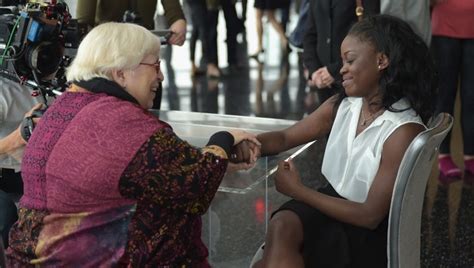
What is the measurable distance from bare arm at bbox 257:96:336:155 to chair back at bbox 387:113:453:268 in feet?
1.58

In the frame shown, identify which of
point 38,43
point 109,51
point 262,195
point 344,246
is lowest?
point 262,195

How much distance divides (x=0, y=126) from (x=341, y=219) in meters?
1.30

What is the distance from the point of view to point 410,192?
198 cm

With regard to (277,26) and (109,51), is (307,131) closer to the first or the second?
(109,51)

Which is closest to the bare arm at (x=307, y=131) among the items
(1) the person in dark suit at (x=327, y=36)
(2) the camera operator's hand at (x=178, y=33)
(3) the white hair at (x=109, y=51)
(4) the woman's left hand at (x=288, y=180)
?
(4) the woman's left hand at (x=288, y=180)

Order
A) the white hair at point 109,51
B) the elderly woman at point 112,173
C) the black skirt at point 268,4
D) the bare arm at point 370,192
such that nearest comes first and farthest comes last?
the elderly woman at point 112,173, the white hair at point 109,51, the bare arm at point 370,192, the black skirt at point 268,4

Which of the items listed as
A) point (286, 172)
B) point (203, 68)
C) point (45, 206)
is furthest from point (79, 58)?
point (203, 68)

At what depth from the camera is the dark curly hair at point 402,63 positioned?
2287 millimetres

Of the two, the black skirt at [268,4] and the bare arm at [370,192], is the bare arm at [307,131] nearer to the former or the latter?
the bare arm at [370,192]

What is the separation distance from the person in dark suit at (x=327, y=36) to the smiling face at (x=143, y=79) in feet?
5.17

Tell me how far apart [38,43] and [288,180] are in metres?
1.07

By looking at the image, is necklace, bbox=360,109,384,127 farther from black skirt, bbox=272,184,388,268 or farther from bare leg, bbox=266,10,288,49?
bare leg, bbox=266,10,288,49

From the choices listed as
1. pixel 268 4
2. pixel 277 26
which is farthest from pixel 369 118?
pixel 277 26

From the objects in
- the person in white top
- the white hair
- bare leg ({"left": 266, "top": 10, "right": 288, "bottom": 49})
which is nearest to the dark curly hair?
the person in white top
